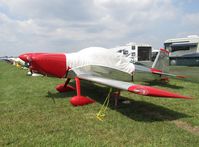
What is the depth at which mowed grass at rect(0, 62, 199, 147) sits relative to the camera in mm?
4602

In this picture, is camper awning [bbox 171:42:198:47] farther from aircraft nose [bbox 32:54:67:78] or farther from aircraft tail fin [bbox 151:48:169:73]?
aircraft nose [bbox 32:54:67:78]

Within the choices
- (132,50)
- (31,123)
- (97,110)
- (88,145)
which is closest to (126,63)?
(97,110)

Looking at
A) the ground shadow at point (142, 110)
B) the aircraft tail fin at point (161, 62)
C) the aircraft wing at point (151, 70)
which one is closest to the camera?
the ground shadow at point (142, 110)

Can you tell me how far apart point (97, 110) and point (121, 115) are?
835mm

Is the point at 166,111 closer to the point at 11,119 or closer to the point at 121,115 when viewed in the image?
the point at 121,115

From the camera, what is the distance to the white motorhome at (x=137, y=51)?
1743 inches

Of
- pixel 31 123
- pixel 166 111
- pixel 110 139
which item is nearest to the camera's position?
pixel 110 139

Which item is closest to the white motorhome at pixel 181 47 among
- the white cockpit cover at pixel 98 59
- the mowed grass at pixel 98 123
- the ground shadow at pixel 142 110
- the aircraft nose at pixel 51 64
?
the white cockpit cover at pixel 98 59

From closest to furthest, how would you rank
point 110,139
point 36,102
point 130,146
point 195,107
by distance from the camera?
point 130,146 → point 110,139 → point 195,107 → point 36,102

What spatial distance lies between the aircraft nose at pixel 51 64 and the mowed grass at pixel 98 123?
3.12ft

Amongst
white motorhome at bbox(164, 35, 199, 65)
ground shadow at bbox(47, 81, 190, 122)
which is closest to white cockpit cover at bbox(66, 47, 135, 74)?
ground shadow at bbox(47, 81, 190, 122)

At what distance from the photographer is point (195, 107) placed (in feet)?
23.6

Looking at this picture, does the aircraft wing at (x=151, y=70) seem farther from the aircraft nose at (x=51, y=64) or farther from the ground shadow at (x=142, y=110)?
the aircraft nose at (x=51, y=64)

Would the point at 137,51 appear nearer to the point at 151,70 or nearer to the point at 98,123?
the point at 151,70
